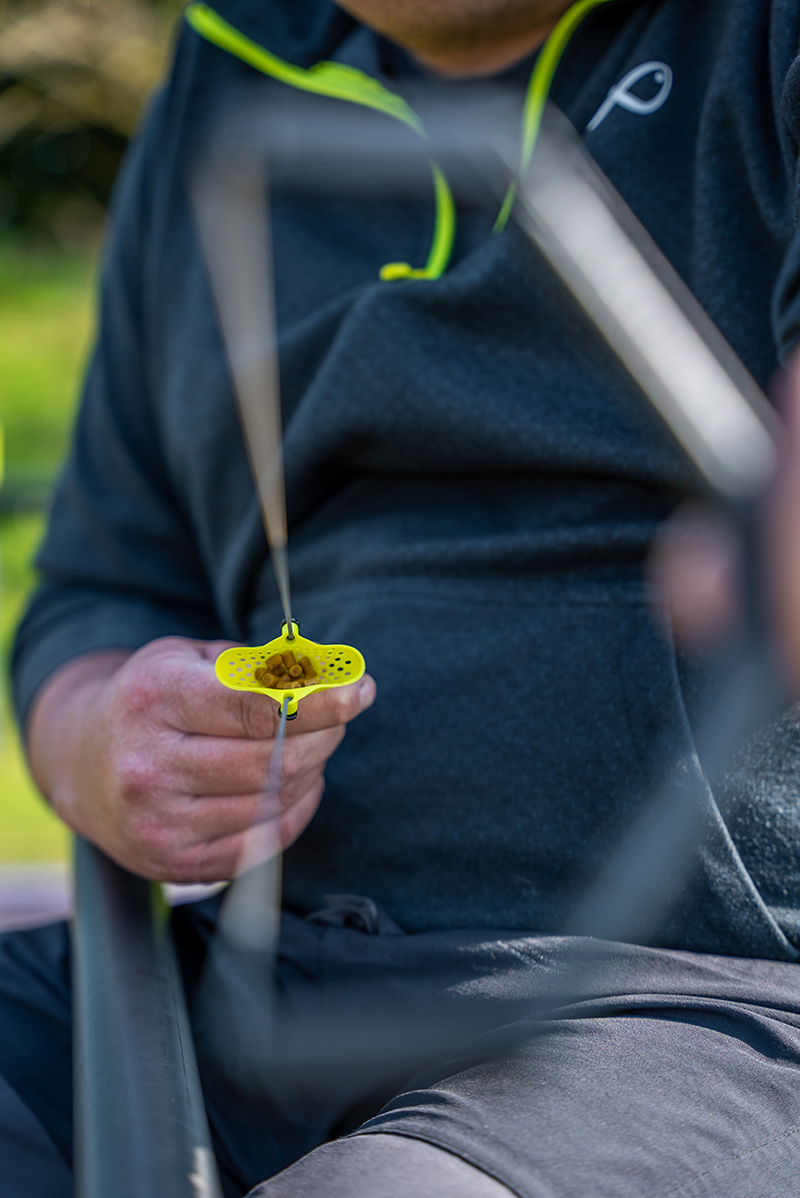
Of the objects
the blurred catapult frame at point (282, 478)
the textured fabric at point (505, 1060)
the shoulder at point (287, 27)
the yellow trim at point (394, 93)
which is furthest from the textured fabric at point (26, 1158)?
the shoulder at point (287, 27)

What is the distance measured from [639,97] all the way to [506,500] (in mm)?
301

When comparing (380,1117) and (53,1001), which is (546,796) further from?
(53,1001)

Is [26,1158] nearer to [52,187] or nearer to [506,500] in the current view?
[506,500]

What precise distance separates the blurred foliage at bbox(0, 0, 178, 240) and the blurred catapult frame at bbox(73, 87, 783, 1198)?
413cm

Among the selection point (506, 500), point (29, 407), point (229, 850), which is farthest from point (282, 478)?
point (29, 407)

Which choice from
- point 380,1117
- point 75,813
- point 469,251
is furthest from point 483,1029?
point 469,251

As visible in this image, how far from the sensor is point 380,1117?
0.55 m

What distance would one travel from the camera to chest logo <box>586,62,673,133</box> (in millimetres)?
739

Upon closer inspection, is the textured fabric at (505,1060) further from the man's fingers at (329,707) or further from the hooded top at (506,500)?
the man's fingers at (329,707)

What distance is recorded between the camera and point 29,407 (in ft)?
14.8

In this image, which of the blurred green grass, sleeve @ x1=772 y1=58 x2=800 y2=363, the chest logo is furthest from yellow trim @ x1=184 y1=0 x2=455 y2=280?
the blurred green grass

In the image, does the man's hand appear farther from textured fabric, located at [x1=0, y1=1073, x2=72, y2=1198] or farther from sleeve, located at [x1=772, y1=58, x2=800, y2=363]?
sleeve, located at [x1=772, y1=58, x2=800, y2=363]

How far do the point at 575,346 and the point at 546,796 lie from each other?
32 centimetres

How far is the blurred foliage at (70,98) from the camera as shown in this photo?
4.95 meters
